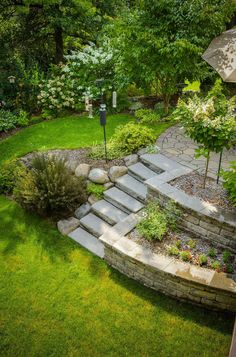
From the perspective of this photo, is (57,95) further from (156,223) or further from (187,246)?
(187,246)

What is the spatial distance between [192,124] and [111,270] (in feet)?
9.00

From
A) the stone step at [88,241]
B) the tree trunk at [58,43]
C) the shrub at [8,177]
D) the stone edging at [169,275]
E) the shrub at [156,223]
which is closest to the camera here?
the stone edging at [169,275]

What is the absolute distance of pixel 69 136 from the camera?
852 cm

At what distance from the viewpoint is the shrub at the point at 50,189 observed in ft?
19.3

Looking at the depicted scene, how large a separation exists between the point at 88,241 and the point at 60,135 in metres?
3.87

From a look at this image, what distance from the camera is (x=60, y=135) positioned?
28.4 feet

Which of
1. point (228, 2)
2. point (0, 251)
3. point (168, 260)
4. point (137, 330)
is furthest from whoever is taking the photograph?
point (228, 2)

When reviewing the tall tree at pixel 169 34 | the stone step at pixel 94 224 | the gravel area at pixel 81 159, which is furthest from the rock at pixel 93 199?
the tall tree at pixel 169 34

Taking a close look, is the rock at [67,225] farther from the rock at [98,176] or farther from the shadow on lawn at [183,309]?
the shadow on lawn at [183,309]

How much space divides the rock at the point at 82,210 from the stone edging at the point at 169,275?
1.03m

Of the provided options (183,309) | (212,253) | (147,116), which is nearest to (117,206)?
(212,253)

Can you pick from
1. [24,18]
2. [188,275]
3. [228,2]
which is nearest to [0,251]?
[188,275]

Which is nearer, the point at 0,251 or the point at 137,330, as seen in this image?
the point at 137,330

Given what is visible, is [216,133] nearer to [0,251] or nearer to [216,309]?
[216,309]
